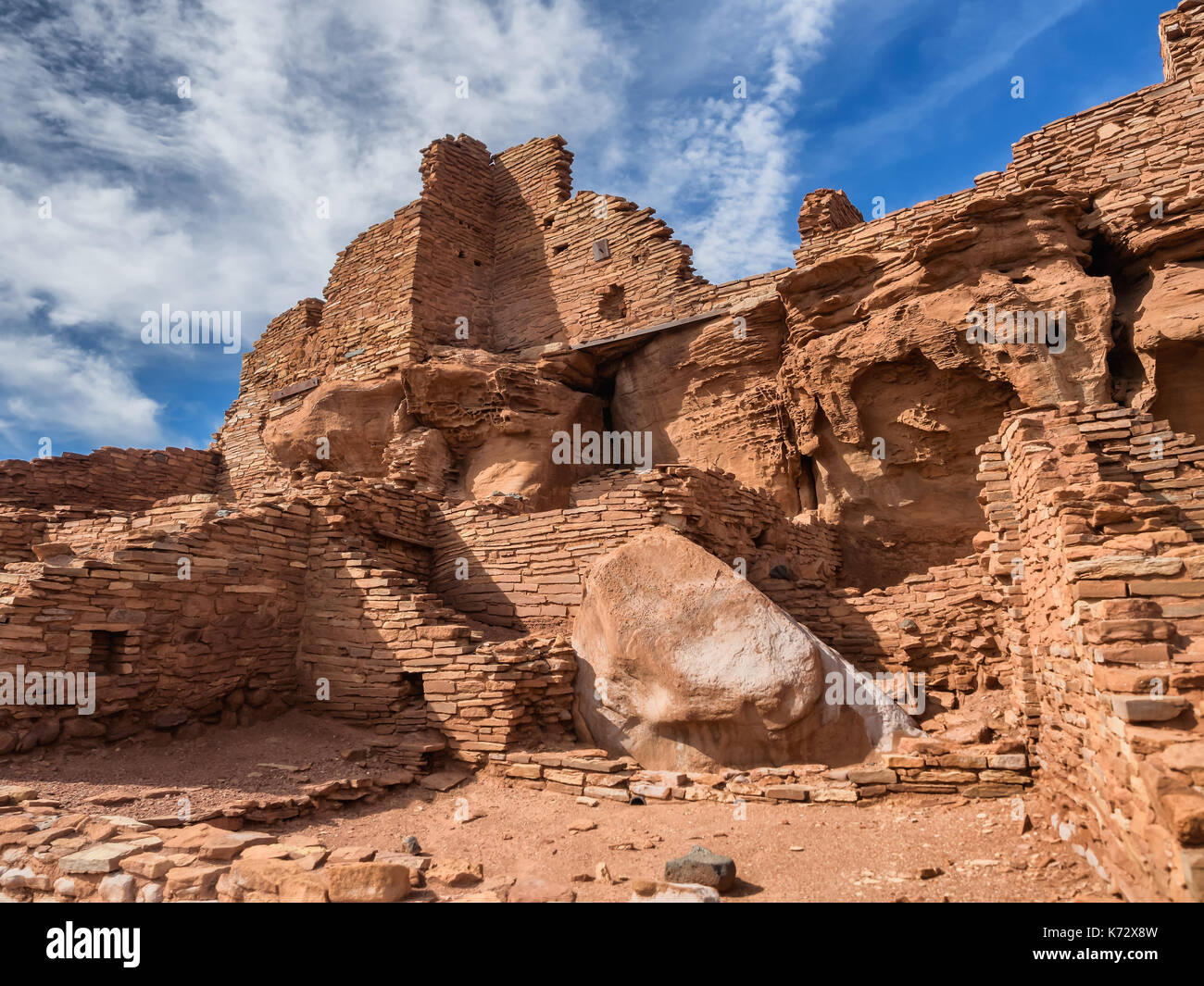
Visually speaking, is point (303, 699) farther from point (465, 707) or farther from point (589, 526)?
point (589, 526)

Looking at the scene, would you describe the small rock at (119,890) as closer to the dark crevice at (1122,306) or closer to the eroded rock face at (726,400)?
the eroded rock face at (726,400)

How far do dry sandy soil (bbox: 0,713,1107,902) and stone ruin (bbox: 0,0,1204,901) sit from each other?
0.96 feet

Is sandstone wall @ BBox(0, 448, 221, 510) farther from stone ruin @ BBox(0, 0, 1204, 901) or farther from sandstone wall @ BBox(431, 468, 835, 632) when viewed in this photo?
sandstone wall @ BBox(431, 468, 835, 632)

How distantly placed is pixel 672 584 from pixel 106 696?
5664 millimetres

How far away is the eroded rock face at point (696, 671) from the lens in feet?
22.4

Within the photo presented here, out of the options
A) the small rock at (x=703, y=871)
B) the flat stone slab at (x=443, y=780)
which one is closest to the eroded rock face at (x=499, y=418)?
the flat stone slab at (x=443, y=780)

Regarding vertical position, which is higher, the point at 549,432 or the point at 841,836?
the point at 549,432

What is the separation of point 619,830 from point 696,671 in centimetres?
178

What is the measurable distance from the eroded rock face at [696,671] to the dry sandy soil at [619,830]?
2.37ft

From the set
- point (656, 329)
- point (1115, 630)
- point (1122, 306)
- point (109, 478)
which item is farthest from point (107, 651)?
point (1122, 306)

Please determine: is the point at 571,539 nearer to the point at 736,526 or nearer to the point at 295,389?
the point at 736,526

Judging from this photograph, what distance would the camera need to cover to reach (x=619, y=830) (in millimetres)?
5812

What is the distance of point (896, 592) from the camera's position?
886 cm
